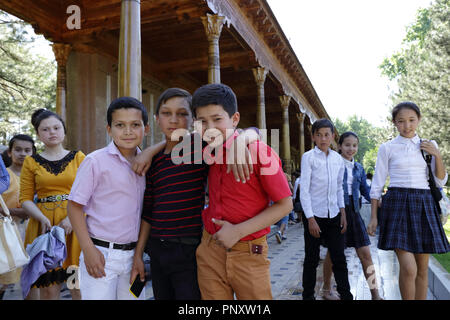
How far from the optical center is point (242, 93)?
1608cm

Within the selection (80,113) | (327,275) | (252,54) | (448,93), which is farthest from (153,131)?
(448,93)

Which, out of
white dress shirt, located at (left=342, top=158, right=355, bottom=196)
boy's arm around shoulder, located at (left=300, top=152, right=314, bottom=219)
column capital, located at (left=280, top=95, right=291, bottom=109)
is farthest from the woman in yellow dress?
column capital, located at (left=280, top=95, right=291, bottom=109)

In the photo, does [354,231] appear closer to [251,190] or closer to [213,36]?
[251,190]

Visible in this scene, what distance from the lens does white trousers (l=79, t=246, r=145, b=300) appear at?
6.15ft

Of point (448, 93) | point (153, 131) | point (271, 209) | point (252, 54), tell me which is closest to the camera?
point (271, 209)

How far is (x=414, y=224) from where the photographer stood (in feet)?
9.71

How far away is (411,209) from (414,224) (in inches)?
5.2

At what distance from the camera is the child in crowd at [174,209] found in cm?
185

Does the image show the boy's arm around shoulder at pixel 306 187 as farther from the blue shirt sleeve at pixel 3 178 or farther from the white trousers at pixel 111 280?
the blue shirt sleeve at pixel 3 178

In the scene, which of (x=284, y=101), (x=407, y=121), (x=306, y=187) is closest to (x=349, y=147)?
(x=306, y=187)

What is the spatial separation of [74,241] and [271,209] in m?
1.98

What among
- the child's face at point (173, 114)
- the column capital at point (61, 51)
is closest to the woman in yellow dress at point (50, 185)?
the child's face at point (173, 114)

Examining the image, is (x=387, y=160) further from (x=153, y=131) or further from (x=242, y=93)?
(x=242, y=93)

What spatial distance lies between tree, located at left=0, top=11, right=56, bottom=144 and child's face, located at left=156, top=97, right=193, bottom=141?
14.7 metres
